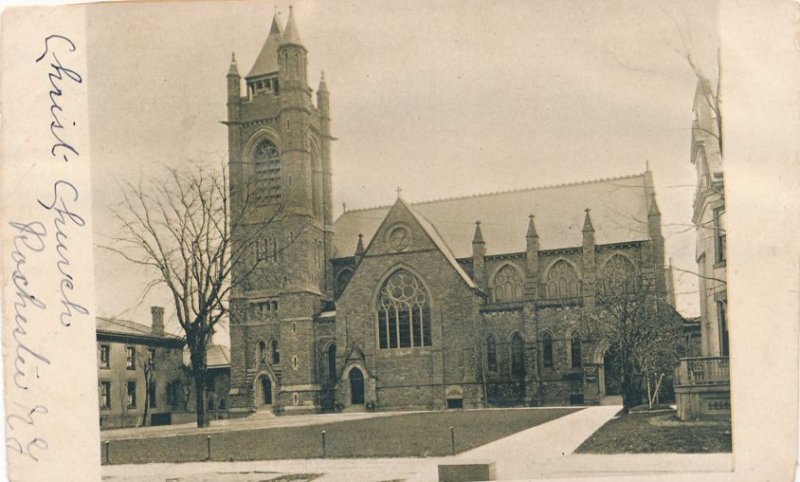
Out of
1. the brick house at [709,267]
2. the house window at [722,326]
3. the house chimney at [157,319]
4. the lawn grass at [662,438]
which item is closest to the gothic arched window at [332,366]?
the house chimney at [157,319]

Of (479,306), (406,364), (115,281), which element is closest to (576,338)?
(479,306)

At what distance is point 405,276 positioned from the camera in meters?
29.4

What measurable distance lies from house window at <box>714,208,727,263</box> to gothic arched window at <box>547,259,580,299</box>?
12247 millimetres

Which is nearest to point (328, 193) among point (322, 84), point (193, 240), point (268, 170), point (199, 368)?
point (268, 170)

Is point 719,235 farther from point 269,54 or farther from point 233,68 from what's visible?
point 233,68

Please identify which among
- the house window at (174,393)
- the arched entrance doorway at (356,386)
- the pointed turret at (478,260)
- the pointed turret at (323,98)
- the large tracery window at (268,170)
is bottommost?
the arched entrance doorway at (356,386)

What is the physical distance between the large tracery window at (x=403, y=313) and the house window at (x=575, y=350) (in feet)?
16.6

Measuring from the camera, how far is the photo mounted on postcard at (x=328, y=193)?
1135 centimetres

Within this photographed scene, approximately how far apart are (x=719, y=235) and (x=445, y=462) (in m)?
6.59

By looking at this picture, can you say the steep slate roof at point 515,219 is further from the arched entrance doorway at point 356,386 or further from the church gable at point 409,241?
the arched entrance doorway at point 356,386

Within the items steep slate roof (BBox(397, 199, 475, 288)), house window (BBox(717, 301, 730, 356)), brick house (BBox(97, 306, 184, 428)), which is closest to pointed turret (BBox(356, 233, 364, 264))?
steep slate roof (BBox(397, 199, 475, 288))

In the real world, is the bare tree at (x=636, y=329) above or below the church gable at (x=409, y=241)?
below

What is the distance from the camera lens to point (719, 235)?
45.9 ft

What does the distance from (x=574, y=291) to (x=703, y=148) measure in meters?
15.4
